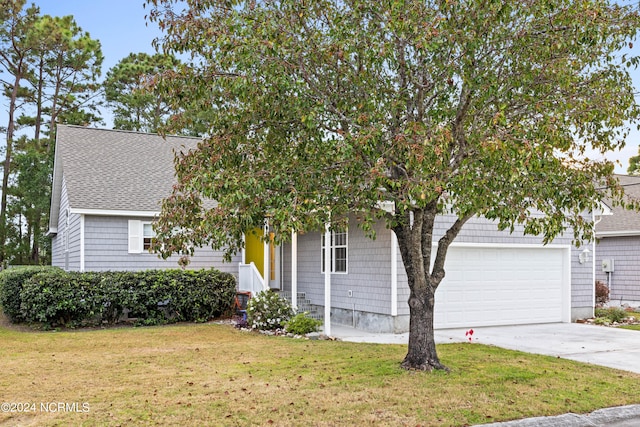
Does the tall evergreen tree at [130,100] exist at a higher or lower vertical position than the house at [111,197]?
higher

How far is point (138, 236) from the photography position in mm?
16859

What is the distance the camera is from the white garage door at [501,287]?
13.8m

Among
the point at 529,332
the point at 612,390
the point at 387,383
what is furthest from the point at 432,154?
the point at 529,332

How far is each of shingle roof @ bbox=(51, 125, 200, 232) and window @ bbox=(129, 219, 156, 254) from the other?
1.55 ft

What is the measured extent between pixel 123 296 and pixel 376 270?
6091 mm

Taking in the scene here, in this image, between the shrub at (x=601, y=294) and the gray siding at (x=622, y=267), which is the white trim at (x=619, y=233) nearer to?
the gray siding at (x=622, y=267)

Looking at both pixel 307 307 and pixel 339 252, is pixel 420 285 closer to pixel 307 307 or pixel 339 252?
pixel 339 252

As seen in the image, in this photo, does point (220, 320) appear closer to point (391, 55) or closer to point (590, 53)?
point (391, 55)

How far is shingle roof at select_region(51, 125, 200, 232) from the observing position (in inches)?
659

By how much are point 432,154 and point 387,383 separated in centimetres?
303

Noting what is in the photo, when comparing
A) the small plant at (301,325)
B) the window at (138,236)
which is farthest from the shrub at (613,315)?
the window at (138,236)

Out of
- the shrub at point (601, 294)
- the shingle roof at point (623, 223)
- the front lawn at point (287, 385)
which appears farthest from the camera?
the shingle roof at point (623, 223)

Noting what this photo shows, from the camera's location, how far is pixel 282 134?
8438 millimetres

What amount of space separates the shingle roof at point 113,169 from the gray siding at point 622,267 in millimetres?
15144
